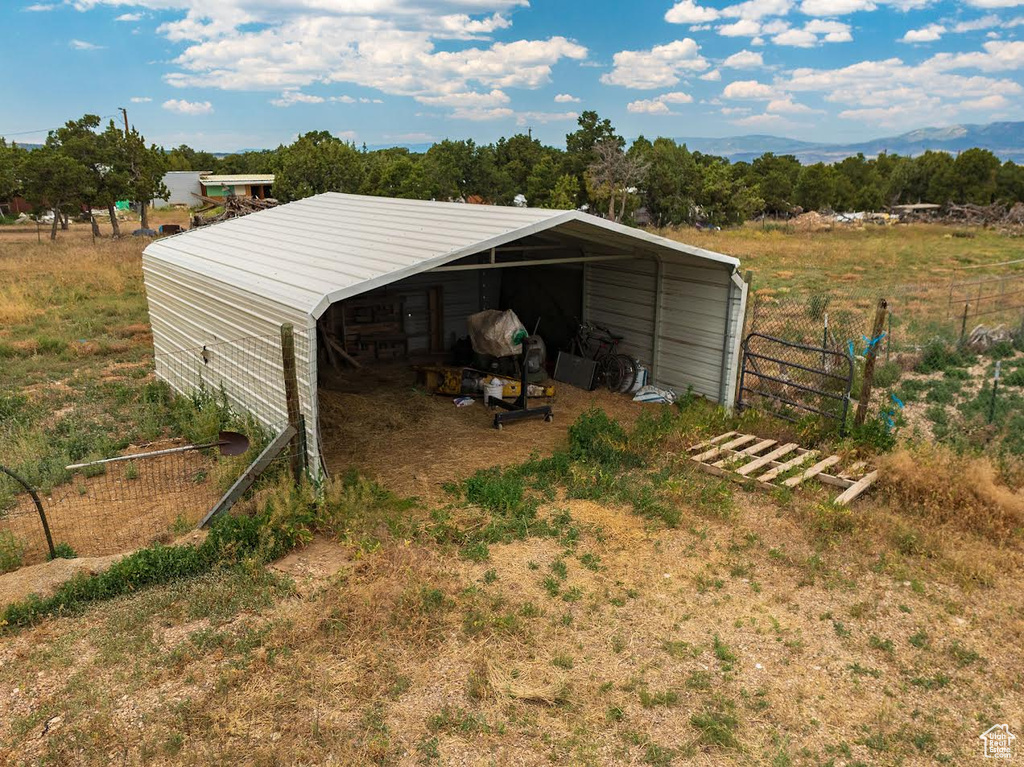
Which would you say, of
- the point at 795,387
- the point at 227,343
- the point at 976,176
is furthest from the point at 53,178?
the point at 976,176

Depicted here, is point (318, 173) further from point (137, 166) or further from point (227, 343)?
point (227, 343)

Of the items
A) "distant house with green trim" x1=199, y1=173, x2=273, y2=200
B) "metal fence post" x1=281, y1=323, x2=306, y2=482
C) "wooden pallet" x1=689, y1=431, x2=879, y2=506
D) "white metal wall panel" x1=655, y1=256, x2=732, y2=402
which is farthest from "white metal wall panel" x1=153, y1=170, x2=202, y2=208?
"wooden pallet" x1=689, y1=431, x2=879, y2=506

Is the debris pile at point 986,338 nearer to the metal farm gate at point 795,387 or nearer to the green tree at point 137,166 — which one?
the metal farm gate at point 795,387

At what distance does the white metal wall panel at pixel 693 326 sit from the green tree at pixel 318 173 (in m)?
32.4

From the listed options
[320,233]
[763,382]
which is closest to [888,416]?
[763,382]

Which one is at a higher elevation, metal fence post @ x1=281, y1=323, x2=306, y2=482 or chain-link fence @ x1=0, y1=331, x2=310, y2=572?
metal fence post @ x1=281, y1=323, x2=306, y2=482

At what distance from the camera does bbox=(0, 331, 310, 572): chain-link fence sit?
25.0 ft

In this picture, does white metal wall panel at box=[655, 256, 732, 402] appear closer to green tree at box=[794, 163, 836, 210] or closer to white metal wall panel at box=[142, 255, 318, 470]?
white metal wall panel at box=[142, 255, 318, 470]

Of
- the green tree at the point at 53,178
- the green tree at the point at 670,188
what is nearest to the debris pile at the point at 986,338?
the green tree at the point at 670,188

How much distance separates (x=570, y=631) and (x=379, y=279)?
14.3 ft

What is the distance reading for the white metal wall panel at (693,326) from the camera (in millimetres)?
11602

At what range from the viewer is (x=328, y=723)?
5.04 meters

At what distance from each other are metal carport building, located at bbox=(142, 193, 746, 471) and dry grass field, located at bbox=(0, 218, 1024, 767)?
211 cm

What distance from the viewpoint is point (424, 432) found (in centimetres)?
1098
